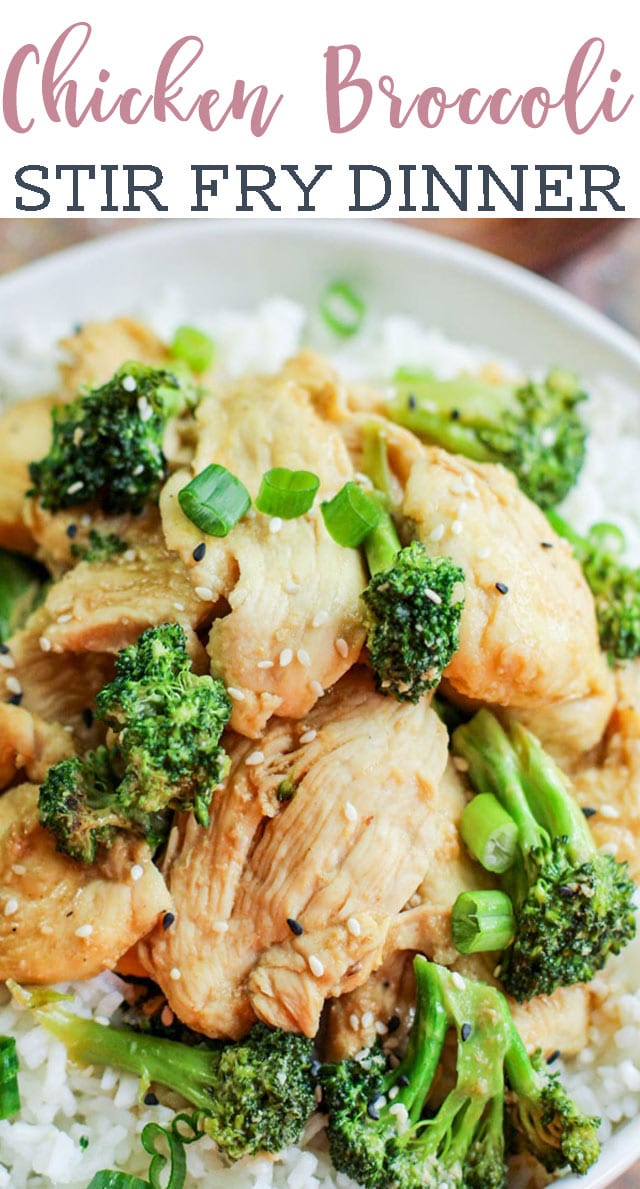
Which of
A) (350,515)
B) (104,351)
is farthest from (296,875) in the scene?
(104,351)

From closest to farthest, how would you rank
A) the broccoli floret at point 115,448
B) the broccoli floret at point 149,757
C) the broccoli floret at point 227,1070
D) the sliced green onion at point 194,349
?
the broccoli floret at point 149,757
the broccoli floret at point 227,1070
the broccoli floret at point 115,448
the sliced green onion at point 194,349

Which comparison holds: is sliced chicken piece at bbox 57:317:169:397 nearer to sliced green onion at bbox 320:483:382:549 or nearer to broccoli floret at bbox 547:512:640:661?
sliced green onion at bbox 320:483:382:549

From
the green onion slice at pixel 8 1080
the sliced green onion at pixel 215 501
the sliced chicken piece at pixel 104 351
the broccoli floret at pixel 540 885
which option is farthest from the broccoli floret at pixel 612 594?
the green onion slice at pixel 8 1080

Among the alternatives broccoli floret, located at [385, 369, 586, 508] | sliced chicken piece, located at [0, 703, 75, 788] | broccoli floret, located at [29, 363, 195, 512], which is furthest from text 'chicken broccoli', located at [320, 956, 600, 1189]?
broccoli floret, located at [385, 369, 586, 508]

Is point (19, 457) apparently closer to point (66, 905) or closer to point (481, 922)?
point (66, 905)

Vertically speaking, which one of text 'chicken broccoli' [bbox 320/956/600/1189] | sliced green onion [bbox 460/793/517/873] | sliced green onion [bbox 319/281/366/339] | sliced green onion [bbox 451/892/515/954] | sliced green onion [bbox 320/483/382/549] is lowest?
text 'chicken broccoli' [bbox 320/956/600/1189]

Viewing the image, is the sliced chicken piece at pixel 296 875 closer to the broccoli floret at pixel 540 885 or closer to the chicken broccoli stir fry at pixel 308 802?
the chicken broccoli stir fry at pixel 308 802

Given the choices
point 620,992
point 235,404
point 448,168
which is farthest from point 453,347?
point 620,992

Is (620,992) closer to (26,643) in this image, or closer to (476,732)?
(476,732)
